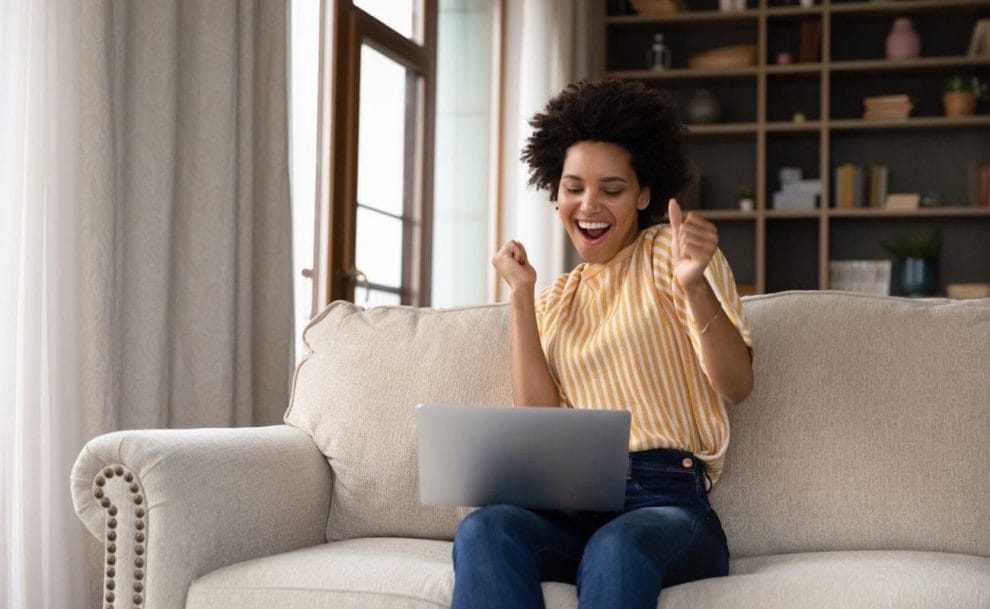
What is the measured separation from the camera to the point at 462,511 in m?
2.25

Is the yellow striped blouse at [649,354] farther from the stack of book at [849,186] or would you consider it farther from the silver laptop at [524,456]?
the stack of book at [849,186]

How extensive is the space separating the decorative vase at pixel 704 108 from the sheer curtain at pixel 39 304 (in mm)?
3597

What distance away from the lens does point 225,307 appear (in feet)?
10.1

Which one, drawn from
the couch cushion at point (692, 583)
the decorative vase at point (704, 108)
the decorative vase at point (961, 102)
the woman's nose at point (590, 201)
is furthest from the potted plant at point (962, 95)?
the couch cushion at point (692, 583)

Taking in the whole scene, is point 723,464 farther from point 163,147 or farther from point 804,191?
point 804,191

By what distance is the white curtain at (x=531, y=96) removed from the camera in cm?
503

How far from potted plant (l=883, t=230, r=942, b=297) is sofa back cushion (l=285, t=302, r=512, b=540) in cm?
342

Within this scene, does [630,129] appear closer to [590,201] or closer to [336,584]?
[590,201]

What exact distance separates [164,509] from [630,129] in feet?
3.32

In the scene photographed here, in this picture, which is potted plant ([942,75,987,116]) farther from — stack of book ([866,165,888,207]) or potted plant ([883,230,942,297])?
potted plant ([883,230,942,297])

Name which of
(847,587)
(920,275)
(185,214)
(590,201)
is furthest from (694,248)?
(920,275)

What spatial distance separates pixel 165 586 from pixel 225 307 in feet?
4.01

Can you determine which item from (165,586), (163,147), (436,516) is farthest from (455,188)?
(165,586)

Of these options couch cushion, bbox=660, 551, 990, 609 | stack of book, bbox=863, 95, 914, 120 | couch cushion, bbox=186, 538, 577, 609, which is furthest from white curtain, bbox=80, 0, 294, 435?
stack of book, bbox=863, 95, 914, 120
